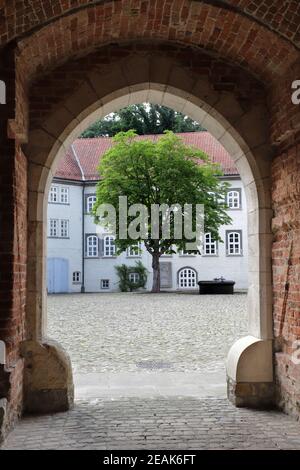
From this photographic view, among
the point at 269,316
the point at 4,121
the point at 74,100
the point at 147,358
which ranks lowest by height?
the point at 147,358

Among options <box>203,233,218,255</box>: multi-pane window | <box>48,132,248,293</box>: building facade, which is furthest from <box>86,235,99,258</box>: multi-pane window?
<box>203,233,218,255</box>: multi-pane window

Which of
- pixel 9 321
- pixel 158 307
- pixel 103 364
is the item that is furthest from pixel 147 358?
pixel 158 307

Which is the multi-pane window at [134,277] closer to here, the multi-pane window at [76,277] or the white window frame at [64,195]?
the multi-pane window at [76,277]

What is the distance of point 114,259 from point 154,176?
31.5 ft

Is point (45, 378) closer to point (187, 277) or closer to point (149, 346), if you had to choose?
point (149, 346)

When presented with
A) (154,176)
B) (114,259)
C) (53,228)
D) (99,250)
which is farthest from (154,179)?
(53,228)

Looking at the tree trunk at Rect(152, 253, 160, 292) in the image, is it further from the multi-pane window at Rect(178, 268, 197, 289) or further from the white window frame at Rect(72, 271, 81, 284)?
the white window frame at Rect(72, 271, 81, 284)

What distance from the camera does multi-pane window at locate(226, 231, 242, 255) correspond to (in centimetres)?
3616

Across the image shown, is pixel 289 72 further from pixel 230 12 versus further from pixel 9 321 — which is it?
pixel 9 321

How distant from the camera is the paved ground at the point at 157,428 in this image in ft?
15.1

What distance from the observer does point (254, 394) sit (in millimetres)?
6047

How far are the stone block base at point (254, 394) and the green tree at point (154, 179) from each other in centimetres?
2292

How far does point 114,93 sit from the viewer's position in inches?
240
